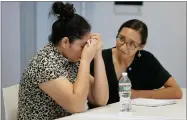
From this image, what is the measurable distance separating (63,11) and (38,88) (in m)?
0.40

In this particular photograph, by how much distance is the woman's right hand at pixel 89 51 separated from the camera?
1.51 metres

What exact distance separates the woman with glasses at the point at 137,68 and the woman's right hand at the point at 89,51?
1.44 ft

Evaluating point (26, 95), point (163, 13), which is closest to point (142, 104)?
point (26, 95)

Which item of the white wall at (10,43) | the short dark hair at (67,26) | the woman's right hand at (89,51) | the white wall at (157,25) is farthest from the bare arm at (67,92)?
the white wall at (157,25)

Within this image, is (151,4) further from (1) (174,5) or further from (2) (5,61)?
(2) (5,61)

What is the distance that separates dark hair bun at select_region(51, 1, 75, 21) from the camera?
1.56 metres

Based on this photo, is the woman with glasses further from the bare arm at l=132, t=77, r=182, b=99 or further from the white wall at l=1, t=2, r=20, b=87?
the white wall at l=1, t=2, r=20, b=87

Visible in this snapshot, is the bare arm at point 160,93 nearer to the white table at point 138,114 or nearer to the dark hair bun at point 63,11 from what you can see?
the white table at point 138,114

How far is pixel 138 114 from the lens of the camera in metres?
1.41

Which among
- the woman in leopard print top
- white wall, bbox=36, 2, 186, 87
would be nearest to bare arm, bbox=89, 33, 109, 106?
the woman in leopard print top

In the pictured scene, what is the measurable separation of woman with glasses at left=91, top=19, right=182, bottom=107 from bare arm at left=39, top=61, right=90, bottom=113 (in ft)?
1.84

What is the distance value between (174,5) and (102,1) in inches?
28.7

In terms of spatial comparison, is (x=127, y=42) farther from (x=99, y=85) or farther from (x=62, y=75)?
(x=62, y=75)

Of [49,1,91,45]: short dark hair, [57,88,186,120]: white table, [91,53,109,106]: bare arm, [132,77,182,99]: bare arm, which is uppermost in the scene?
[49,1,91,45]: short dark hair
